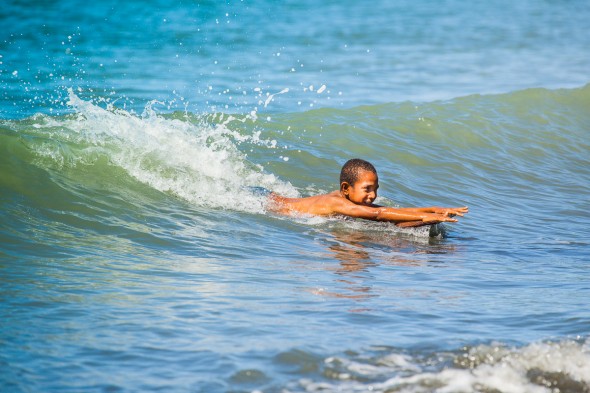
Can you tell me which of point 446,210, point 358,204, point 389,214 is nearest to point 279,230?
point 358,204

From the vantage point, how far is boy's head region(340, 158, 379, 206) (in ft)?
28.1

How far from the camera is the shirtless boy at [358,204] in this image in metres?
8.33

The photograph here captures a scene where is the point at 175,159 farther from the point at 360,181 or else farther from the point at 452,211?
the point at 452,211

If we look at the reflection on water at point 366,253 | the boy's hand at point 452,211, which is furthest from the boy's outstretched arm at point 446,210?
the reflection on water at point 366,253

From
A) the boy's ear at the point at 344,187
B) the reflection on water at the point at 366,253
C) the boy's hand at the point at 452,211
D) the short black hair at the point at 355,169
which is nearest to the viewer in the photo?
the reflection on water at the point at 366,253

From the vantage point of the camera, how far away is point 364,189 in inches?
337

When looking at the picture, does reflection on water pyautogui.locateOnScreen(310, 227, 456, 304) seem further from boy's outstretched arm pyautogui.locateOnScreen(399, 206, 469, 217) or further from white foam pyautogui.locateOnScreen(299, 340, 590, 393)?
white foam pyautogui.locateOnScreen(299, 340, 590, 393)

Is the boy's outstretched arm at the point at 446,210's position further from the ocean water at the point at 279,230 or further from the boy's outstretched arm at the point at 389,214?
the ocean water at the point at 279,230

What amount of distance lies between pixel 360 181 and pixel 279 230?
0.95 metres

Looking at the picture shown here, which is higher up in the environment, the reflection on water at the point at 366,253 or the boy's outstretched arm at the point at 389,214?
the boy's outstretched arm at the point at 389,214

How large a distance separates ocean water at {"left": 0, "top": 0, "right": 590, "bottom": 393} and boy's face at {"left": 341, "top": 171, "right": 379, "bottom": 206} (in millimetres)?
268

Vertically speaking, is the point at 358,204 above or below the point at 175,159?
below

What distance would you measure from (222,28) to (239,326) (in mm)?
22316

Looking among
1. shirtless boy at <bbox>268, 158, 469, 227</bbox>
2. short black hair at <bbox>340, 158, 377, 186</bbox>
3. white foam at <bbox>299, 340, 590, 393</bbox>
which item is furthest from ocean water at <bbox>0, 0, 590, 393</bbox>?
short black hair at <bbox>340, 158, 377, 186</bbox>
